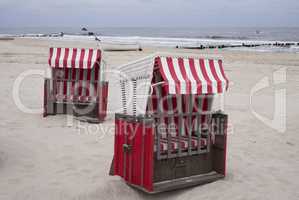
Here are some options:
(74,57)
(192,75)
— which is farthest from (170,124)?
(74,57)

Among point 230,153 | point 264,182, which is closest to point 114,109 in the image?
point 230,153

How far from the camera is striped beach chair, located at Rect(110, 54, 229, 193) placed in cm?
491

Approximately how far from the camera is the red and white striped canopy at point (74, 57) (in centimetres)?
913

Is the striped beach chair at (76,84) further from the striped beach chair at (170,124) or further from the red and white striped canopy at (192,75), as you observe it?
the red and white striped canopy at (192,75)

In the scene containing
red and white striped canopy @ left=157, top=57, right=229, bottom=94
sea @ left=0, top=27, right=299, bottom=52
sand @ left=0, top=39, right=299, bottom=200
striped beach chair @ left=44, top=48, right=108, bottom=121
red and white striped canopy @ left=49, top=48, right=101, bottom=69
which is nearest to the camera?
red and white striped canopy @ left=157, top=57, right=229, bottom=94

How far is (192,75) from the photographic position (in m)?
Result: 5.04

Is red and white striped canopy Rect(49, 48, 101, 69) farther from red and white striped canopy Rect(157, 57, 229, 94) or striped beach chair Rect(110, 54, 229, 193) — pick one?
red and white striped canopy Rect(157, 57, 229, 94)

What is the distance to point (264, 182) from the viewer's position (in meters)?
5.65

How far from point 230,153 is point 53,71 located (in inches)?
177

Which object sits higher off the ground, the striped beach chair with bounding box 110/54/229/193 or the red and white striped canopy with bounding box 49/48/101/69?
the red and white striped canopy with bounding box 49/48/101/69

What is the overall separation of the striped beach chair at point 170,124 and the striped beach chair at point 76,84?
11.9 ft

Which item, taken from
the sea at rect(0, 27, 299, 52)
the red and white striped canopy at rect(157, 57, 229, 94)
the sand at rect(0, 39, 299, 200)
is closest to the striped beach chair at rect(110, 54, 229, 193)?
the red and white striped canopy at rect(157, 57, 229, 94)

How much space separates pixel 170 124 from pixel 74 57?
464 centimetres

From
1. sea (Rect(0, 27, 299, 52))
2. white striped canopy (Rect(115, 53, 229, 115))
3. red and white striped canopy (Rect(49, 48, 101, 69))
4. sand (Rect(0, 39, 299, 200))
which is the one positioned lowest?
sand (Rect(0, 39, 299, 200))
